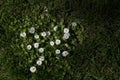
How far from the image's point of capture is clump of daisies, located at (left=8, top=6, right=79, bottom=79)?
11.0ft

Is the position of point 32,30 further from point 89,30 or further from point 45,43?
point 89,30

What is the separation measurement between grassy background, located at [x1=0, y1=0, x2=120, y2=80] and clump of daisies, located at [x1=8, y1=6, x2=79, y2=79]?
0.35ft

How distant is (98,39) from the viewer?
11.2 feet

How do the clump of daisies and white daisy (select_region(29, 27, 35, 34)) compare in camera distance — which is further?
white daisy (select_region(29, 27, 35, 34))

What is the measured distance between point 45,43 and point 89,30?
53 cm

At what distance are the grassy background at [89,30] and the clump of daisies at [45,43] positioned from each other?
0.35 ft

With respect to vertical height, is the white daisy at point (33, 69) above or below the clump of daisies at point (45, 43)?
below

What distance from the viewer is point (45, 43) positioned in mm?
3477

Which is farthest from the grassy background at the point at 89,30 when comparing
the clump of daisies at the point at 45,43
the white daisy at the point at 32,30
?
the white daisy at the point at 32,30

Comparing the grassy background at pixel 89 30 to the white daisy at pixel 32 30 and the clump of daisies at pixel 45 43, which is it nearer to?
the clump of daisies at pixel 45 43

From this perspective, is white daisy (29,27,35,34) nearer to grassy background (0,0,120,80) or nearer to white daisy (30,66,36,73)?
grassy background (0,0,120,80)

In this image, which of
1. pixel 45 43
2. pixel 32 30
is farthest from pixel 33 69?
pixel 32 30

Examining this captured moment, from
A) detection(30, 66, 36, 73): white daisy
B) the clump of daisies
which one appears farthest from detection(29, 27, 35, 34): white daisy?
detection(30, 66, 36, 73): white daisy

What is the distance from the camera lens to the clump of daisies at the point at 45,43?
3358 millimetres
